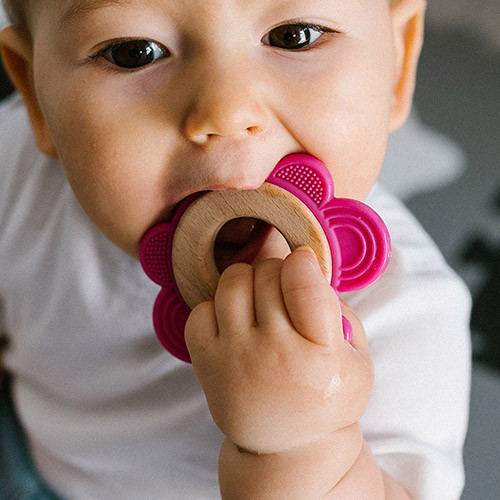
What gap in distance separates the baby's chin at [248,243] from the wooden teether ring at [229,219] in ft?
0.11

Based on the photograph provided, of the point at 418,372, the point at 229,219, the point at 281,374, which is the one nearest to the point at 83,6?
the point at 229,219

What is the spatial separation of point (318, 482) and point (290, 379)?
0.29ft

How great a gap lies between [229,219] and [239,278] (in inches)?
1.8

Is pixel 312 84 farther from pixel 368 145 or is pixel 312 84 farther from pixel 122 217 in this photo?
pixel 122 217

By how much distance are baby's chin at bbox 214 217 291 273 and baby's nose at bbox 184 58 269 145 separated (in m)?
0.09

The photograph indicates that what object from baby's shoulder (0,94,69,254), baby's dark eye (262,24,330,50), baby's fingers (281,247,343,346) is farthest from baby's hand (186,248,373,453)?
baby's shoulder (0,94,69,254)

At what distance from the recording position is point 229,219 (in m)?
0.48

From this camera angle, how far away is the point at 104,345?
71 centimetres

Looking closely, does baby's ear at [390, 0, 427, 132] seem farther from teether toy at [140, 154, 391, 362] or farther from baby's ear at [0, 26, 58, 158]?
baby's ear at [0, 26, 58, 158]

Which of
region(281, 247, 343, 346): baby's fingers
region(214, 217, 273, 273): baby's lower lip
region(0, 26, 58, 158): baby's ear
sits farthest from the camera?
region(0, 26, 58, 158): baby's ear

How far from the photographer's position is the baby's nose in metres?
0.44

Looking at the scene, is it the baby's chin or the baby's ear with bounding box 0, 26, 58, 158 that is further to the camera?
the baby's ear with bounding box 0, 26, 58, 158

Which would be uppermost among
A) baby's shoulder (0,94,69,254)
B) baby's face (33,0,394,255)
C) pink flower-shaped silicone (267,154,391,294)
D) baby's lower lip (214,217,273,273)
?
baby's face (33,0,394,255)

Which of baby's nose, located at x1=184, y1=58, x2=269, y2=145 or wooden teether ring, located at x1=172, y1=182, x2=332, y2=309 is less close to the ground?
baby's nose, located at x1=184, y1=58, x2=269, y2=145
